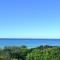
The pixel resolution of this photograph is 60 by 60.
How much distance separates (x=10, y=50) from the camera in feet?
51.1

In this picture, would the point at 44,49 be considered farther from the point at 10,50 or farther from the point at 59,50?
the point at 10,50

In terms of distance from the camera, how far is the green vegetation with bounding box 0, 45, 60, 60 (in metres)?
14.6

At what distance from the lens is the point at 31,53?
14.9m

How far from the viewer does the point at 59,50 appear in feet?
48.7

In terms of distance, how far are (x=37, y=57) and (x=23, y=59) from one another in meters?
0.75

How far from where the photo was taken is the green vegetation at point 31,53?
1462cm

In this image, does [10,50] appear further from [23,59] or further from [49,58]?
[49,58]

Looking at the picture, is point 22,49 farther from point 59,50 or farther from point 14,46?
point 59,50

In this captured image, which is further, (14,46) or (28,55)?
(14,46)

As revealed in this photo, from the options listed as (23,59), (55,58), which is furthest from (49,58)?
(23,59)

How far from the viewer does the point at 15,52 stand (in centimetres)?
1538

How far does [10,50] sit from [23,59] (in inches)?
→ 44.9

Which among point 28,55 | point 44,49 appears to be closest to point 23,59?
point 28,55

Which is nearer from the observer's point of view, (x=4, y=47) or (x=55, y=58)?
(x=55, y=58)
